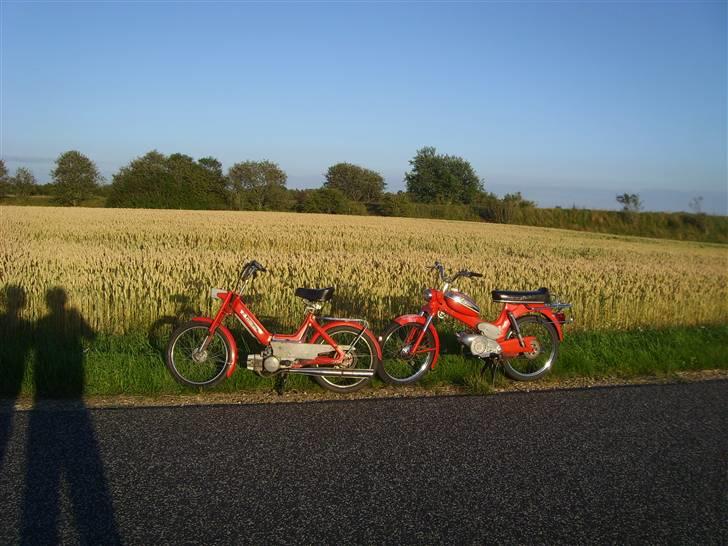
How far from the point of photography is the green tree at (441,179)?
92000 millimetres

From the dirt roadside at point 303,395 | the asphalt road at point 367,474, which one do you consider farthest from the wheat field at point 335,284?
the asphalt road at point 367,474

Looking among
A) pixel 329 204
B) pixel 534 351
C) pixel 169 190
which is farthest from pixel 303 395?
pixel 169 190

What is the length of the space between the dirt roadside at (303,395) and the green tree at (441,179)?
280ft

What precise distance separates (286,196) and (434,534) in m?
75.6

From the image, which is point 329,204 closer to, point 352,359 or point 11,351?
point 11,351

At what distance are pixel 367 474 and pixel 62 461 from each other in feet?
6.56

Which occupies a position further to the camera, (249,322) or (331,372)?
(249,322)

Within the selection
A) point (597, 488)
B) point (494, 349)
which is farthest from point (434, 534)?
point (494, 349)

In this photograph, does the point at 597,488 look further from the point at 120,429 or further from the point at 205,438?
the point at 120,429

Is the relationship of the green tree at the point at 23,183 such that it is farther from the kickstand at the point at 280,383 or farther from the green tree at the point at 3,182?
the kickstand at the point at 280,383

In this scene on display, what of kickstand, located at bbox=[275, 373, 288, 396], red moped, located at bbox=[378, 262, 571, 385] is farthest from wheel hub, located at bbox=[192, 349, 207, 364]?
red moped, located at bbox=[378, 262, 571, 385]

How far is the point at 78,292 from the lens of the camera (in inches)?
340

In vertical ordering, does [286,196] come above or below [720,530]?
above

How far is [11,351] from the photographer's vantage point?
260 inches
